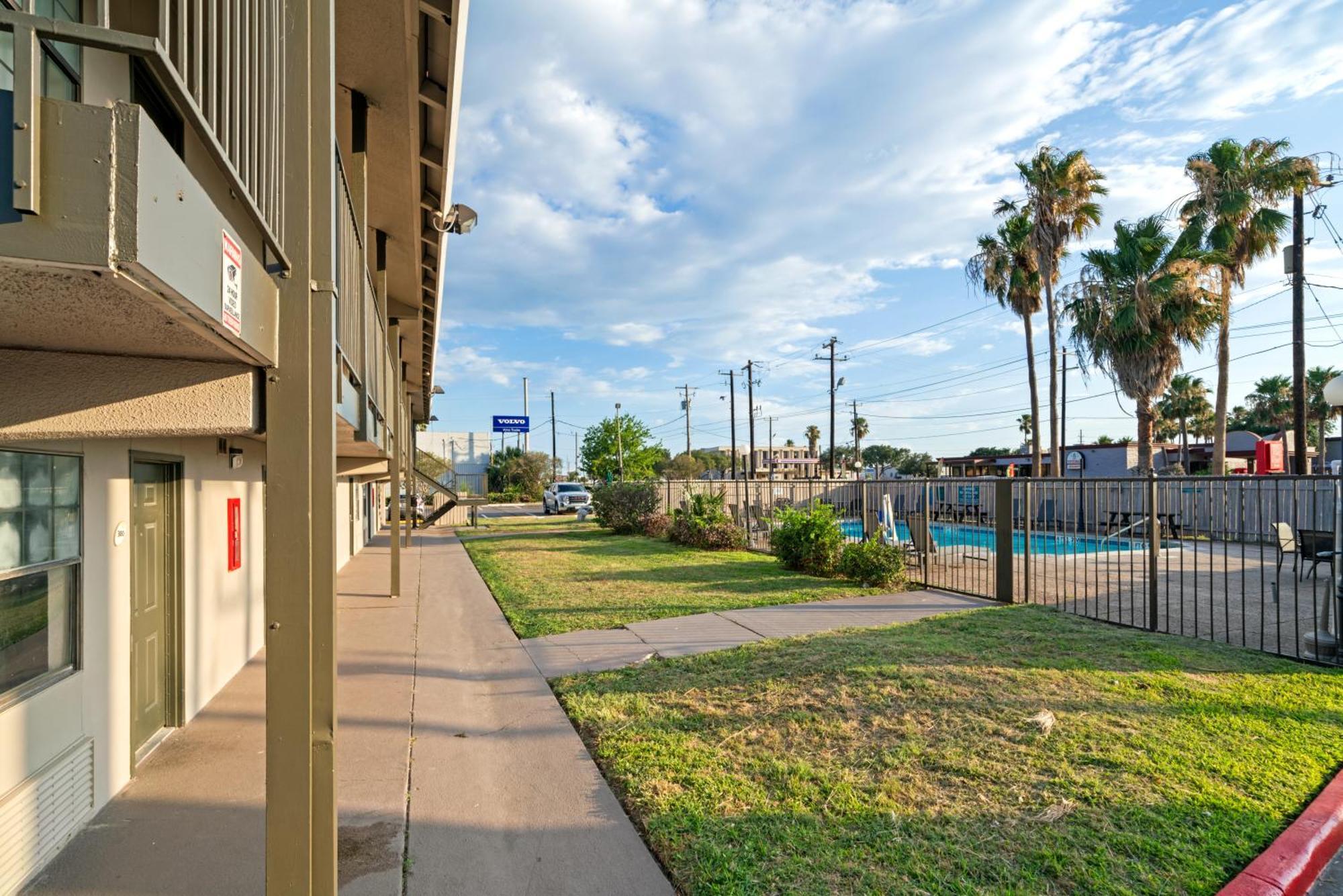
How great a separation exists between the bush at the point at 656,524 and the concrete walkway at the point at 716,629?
417 inches

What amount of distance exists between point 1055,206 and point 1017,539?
61.1ft

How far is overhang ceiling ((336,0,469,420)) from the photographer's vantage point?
5.77m

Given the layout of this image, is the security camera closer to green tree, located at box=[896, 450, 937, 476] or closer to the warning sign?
the warning sign

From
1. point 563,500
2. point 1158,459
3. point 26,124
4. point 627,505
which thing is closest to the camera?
point 26,124

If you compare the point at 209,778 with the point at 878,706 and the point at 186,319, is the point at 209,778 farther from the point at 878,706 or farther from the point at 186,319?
the point at 878,706

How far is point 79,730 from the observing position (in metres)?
3.84

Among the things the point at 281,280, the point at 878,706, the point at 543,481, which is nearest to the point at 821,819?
the point at 878,706

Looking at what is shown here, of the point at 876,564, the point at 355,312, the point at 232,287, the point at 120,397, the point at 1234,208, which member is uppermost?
the point at 1234,208

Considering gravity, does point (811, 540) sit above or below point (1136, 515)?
below

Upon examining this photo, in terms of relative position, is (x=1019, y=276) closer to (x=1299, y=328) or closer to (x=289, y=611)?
(x=1299, y=328)

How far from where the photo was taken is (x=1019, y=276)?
26391mm

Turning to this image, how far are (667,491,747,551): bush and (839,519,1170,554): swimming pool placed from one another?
14.4 feet

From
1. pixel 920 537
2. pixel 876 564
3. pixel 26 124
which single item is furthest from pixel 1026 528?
pixel 26 124

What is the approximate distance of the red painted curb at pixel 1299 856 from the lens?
325cm
